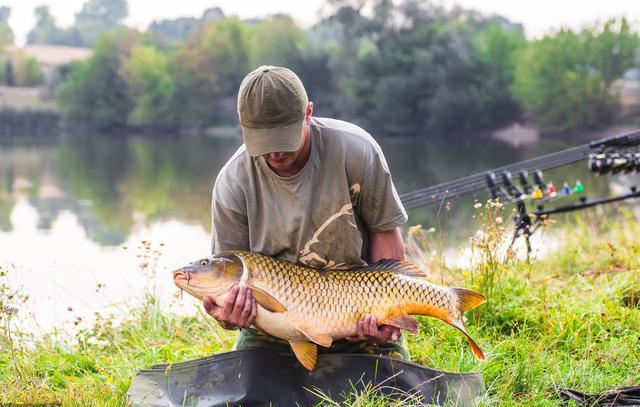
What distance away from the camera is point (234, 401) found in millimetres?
2174

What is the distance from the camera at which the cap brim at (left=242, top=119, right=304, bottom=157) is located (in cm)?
200

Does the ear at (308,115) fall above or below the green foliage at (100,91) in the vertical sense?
above

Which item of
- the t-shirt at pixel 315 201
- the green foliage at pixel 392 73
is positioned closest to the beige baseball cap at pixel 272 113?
the t-shirt at pixel 315 201

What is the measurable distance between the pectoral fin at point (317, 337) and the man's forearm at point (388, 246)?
318mm

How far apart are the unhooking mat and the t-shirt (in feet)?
0.95

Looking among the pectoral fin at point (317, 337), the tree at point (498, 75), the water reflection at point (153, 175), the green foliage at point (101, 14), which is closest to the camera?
the pectoral fin at point (317, 337)

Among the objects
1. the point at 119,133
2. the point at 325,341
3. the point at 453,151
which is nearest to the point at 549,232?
the point at 325,341

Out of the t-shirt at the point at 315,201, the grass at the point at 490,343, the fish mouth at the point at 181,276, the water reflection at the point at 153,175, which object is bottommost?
the water reflection at the point at 153,175

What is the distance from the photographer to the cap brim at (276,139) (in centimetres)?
200

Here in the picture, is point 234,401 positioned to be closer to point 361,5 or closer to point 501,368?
point 501,368

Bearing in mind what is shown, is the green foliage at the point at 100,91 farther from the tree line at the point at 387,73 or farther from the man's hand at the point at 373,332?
the man's hand at the point at 373,332

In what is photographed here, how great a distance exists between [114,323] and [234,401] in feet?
5.02

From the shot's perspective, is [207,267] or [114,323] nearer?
[207,267]

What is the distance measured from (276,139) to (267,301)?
0.41 m
